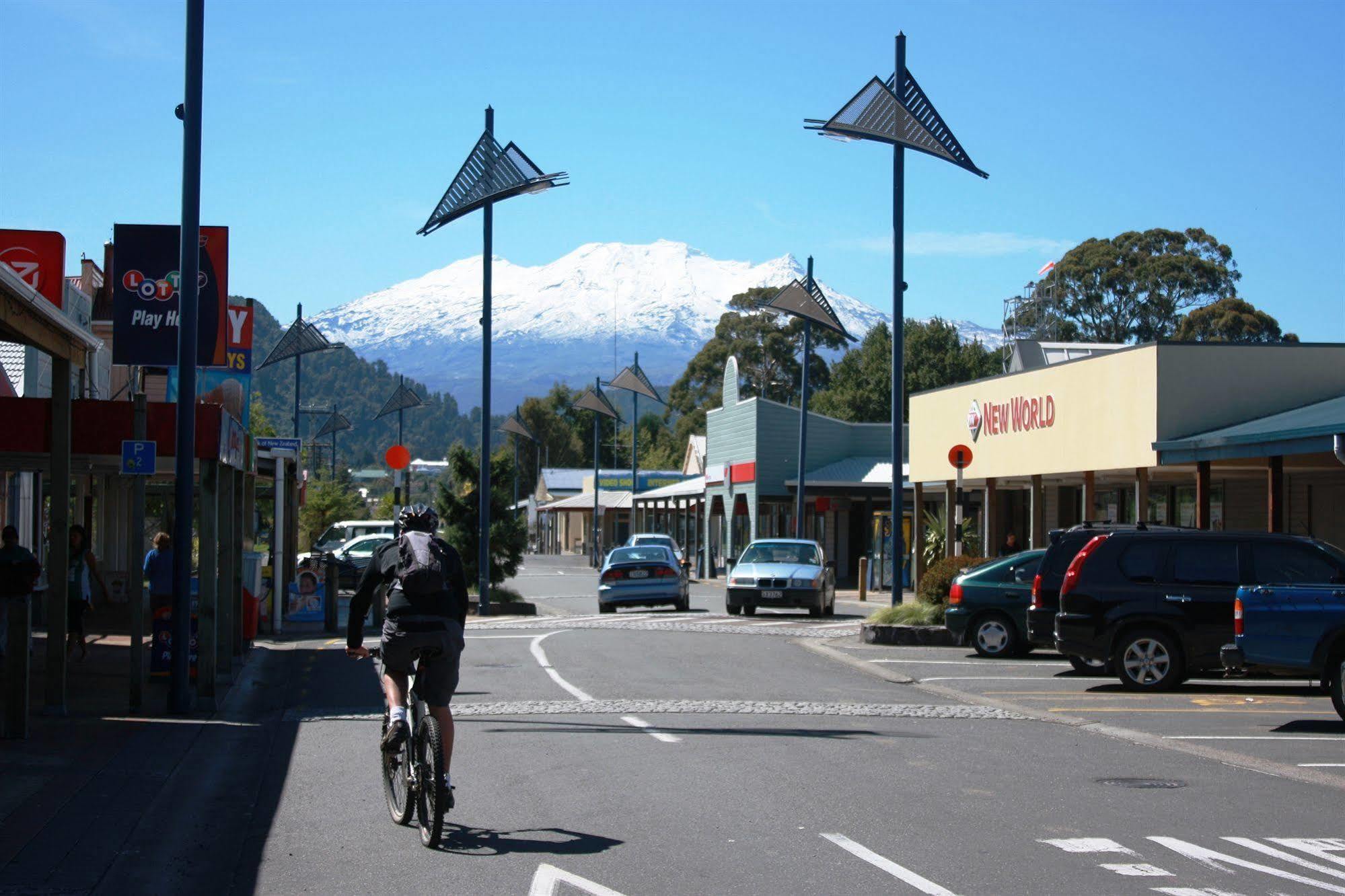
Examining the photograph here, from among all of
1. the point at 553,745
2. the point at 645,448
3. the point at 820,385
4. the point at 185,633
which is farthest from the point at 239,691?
the point at 645,448

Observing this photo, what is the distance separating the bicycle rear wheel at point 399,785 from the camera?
8594 millimetres

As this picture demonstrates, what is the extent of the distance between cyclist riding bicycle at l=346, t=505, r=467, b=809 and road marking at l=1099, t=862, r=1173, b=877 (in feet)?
11.5

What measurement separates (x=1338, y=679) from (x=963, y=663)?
24.7ft

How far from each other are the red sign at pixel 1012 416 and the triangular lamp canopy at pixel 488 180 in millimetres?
10599

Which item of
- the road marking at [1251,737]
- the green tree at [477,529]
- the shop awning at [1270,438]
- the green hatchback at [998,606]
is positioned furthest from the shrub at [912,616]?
the green tree at [477,529]

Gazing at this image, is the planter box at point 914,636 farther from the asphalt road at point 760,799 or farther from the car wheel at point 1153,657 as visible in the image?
the car wheel at point 1153,657

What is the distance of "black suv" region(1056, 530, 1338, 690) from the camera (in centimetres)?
1658

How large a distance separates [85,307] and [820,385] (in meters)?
75.5

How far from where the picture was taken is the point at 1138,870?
25.1 feet

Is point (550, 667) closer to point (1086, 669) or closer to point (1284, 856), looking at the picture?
point (1086, 669)

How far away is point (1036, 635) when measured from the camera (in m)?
18.1

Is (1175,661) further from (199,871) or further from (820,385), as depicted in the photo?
(820,385)

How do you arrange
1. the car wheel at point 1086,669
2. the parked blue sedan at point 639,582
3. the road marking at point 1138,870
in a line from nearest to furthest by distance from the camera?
the road marking at point 1138,870 < the car wheel at point 1086,669 < the parked blue sedan at point 639,582

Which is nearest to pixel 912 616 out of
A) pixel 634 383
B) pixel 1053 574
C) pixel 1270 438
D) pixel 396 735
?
pixel 1270 438
